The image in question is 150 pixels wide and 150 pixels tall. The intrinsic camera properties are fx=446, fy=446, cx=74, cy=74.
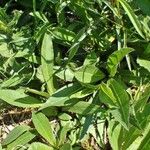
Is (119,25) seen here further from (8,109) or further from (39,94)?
(8,109)

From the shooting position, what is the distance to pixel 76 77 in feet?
5.57

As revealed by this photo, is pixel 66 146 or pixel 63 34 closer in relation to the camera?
pixel 66 146

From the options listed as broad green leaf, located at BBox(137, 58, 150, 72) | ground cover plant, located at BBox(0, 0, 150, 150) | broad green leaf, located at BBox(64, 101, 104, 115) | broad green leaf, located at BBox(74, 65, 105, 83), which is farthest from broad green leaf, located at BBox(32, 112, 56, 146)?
broad green leaf, located at BBox(137, 58, 150, 72)

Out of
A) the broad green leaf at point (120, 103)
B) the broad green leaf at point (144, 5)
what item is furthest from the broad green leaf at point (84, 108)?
the broad green leaf at point (144, 5)

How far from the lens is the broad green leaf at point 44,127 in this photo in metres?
1.71

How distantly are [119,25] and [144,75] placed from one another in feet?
0.73

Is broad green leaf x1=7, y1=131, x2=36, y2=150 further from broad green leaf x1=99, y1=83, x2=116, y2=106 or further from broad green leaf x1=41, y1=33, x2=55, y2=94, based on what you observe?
broad green leaf x1=99, y1=83, x2=116, y2=106

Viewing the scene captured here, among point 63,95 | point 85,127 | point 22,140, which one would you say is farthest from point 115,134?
point 22,140

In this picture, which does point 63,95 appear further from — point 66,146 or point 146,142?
point 146,142

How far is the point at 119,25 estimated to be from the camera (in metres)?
1.72

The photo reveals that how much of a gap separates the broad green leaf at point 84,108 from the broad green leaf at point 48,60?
0.39 feet

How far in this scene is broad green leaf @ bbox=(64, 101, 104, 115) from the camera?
1.68 metres

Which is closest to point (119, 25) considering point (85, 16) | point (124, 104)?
point (85, 16)

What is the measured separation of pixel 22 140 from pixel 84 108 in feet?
0.90
